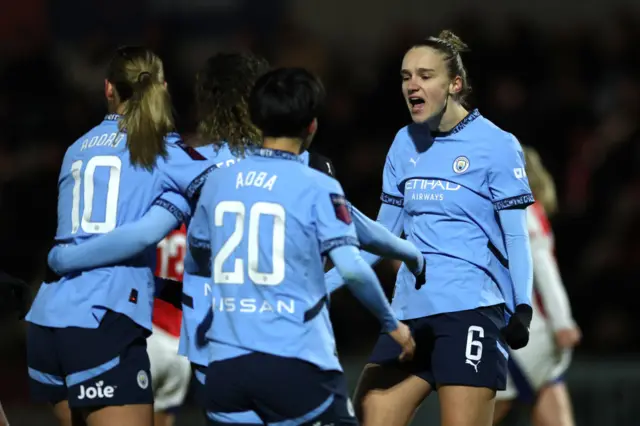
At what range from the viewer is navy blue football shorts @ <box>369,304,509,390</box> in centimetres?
482

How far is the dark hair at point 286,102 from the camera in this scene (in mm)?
4031

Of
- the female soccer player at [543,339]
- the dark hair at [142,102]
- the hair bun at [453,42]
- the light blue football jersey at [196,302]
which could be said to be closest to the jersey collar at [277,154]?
the light blue football jersey at [196,302]

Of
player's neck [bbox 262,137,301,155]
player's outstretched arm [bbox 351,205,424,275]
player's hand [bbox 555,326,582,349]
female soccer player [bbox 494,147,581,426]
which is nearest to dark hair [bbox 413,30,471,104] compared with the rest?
player's outstretched arm [bbox 351,205,424,275]

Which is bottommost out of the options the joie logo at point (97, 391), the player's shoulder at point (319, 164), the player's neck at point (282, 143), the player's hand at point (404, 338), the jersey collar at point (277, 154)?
the joie logo at point (97, 391)

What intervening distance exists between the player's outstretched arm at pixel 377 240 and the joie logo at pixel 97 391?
3.48ft

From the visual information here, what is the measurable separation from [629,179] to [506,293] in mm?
5013

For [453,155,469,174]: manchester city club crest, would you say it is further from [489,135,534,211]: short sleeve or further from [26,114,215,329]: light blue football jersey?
[26,114,215,329]: light blue football jersey

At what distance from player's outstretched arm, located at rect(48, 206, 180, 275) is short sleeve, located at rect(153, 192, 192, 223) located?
0.02 m

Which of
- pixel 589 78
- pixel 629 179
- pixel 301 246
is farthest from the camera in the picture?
pixel 589 78

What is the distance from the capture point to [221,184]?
4070 millimetres

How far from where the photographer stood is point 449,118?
5062 millimetres

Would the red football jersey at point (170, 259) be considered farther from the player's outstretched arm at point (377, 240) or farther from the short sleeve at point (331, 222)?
the short sleeve at point (331, 222)

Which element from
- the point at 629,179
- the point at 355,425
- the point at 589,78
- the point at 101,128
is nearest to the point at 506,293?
the point at 355,425

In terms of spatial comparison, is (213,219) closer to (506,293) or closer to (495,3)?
(506,293)
